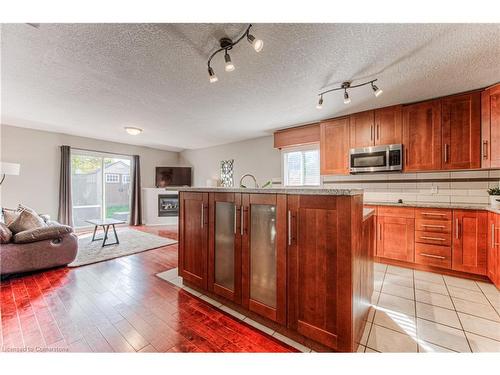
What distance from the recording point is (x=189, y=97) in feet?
9.48

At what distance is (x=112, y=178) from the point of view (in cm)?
605

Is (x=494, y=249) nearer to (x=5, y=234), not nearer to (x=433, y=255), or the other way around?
(x=433, y=255)

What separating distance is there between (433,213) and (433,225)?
0.53 ft

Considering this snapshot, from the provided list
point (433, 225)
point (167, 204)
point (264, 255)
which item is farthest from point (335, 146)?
point (167, 204)

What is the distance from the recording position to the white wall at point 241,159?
4934 mm

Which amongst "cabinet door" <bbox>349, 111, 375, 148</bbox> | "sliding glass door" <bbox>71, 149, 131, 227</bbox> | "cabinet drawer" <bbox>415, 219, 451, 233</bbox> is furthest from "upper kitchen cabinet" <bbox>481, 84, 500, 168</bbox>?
"sliding glass door" <bbox>71, 149, 131, 227</bbox>

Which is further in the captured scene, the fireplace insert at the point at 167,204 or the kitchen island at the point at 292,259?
the fireplace insert at the point at 167,204

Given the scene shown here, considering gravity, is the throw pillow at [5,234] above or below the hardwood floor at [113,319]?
above

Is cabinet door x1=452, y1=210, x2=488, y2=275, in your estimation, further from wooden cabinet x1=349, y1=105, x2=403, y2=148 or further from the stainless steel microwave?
wooden cabinet x1=349, y1=105, x2=403, y2=148

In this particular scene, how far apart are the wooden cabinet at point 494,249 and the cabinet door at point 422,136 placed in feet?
2.77

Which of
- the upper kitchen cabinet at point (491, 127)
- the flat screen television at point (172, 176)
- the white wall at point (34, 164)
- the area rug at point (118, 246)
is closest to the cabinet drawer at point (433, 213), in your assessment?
the upper kitchen cabinet at point (491, 127)

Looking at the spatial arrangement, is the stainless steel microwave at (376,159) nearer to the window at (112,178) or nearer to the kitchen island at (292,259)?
the kitchen island at (292,259)

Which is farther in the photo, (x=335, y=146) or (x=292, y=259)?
(x=335, y=146)
